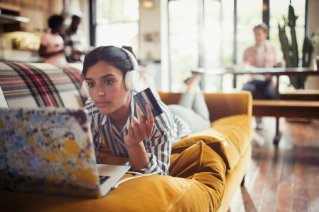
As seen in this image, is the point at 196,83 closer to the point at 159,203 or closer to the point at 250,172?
the point at 250,172

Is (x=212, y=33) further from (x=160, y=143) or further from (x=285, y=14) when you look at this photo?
(x=160, y=143)

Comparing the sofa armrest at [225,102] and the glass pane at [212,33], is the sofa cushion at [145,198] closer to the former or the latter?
the sofa armrest at [225,102]

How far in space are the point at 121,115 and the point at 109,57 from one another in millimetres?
195

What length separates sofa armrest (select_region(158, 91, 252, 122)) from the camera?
1.72m

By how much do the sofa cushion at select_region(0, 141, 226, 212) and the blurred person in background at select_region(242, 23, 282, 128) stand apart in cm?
257

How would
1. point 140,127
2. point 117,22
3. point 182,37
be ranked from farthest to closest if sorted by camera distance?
point 117,22, point 182,37, point 140,127

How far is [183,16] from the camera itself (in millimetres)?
5387

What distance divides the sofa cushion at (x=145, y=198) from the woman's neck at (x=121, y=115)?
22 cm

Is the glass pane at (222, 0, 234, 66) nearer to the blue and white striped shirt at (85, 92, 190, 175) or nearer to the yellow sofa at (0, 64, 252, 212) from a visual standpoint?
the yellow sofa at (0, 64, 252, 212)

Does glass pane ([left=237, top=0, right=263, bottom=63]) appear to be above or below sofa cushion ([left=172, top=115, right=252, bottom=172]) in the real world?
above

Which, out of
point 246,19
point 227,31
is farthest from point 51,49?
point 246,19

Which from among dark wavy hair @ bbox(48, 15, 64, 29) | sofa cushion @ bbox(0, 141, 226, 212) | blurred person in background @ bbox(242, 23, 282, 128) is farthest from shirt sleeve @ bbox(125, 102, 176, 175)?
blurred person in background @ bbox(242, 23, 282, 128)

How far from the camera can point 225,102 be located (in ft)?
5.78

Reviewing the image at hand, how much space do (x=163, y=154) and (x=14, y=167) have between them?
1.41ft
